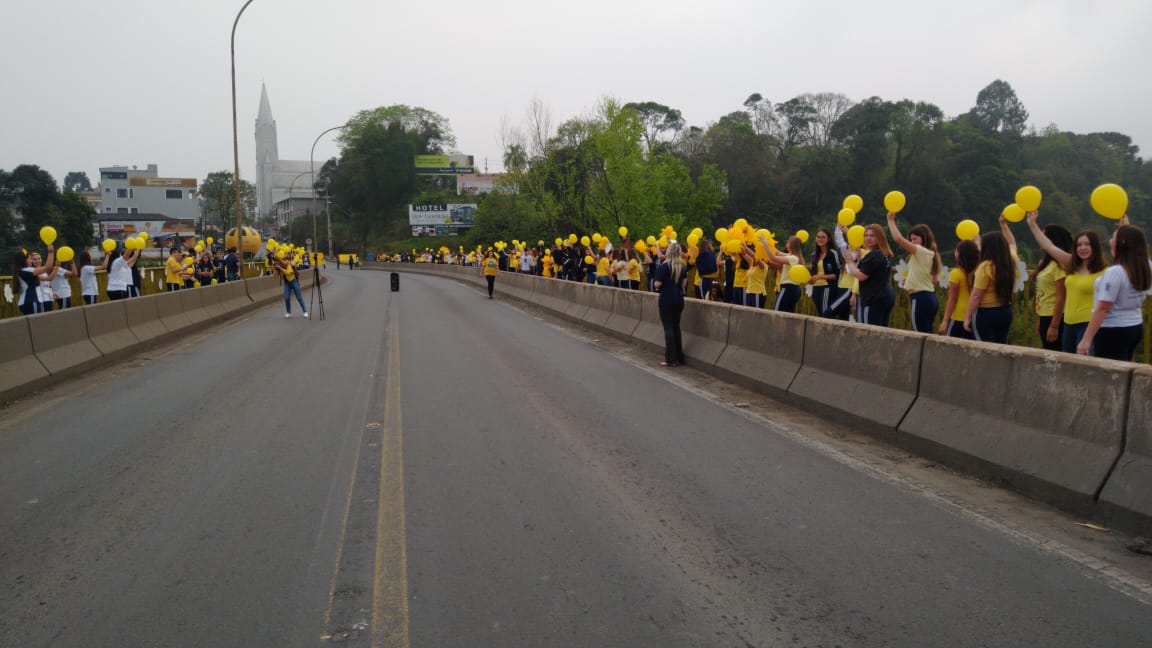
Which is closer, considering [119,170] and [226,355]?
[226,355]

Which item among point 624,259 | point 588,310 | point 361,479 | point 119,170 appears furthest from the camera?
point 119,170

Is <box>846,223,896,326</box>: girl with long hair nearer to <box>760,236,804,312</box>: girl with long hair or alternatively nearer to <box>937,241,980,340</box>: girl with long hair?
<box>937,241,980,340</box>: girl with long hair

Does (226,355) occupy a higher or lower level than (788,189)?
lower

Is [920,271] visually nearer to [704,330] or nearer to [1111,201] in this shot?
[1111,201]

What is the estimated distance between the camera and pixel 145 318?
14.9 meters

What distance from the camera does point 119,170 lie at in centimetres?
12794

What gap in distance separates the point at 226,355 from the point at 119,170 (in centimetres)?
13346

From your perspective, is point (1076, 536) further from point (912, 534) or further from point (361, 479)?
point (361, 479)

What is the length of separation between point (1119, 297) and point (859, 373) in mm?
2304

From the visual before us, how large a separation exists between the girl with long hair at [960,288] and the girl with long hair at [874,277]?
142 centimetres

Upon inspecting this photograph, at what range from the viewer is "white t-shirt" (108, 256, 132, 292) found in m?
15.9

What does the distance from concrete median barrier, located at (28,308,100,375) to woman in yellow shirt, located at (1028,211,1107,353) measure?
36.5 feet

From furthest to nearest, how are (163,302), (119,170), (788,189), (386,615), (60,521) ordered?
(119,170), (788,189), (163,302), (60,521), (386,615)

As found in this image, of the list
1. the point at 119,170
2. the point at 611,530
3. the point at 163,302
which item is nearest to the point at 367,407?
the point at 611,530
